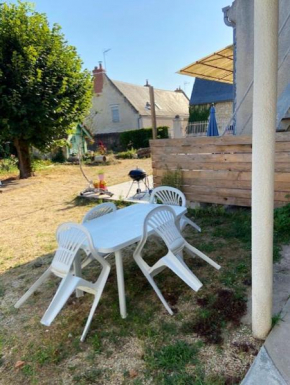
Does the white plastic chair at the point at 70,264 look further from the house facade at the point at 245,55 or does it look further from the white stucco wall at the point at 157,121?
the white stucco wall at the point at 157,121

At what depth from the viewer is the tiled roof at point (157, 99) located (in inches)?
929

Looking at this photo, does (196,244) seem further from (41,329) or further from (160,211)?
(41,329)

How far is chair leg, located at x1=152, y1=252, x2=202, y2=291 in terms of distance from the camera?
2.25 meters

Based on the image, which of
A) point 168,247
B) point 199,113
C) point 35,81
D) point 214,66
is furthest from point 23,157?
point 199,113

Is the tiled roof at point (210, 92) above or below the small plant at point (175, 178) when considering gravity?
above

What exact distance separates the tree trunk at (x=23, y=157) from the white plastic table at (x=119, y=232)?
847 cm

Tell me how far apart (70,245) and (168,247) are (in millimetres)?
814

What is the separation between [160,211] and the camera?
250 centimetres

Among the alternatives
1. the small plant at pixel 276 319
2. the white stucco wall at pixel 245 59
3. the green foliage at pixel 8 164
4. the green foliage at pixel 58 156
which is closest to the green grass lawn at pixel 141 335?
the small plant at pixel 276 319

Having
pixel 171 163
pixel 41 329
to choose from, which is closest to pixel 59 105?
pixel 171 163

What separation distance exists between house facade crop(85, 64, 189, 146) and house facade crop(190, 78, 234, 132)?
4285 millimetres

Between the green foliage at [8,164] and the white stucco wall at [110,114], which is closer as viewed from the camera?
the green foliage at [8,164]

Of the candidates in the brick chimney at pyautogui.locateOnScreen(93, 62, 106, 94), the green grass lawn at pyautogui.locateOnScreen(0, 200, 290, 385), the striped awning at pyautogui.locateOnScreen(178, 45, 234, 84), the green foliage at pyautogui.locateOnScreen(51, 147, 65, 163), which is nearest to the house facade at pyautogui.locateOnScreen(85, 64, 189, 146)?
the brick chimney at pyautogui.locateOnScreen(93, 62, 106, 94)

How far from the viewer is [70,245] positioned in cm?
221
